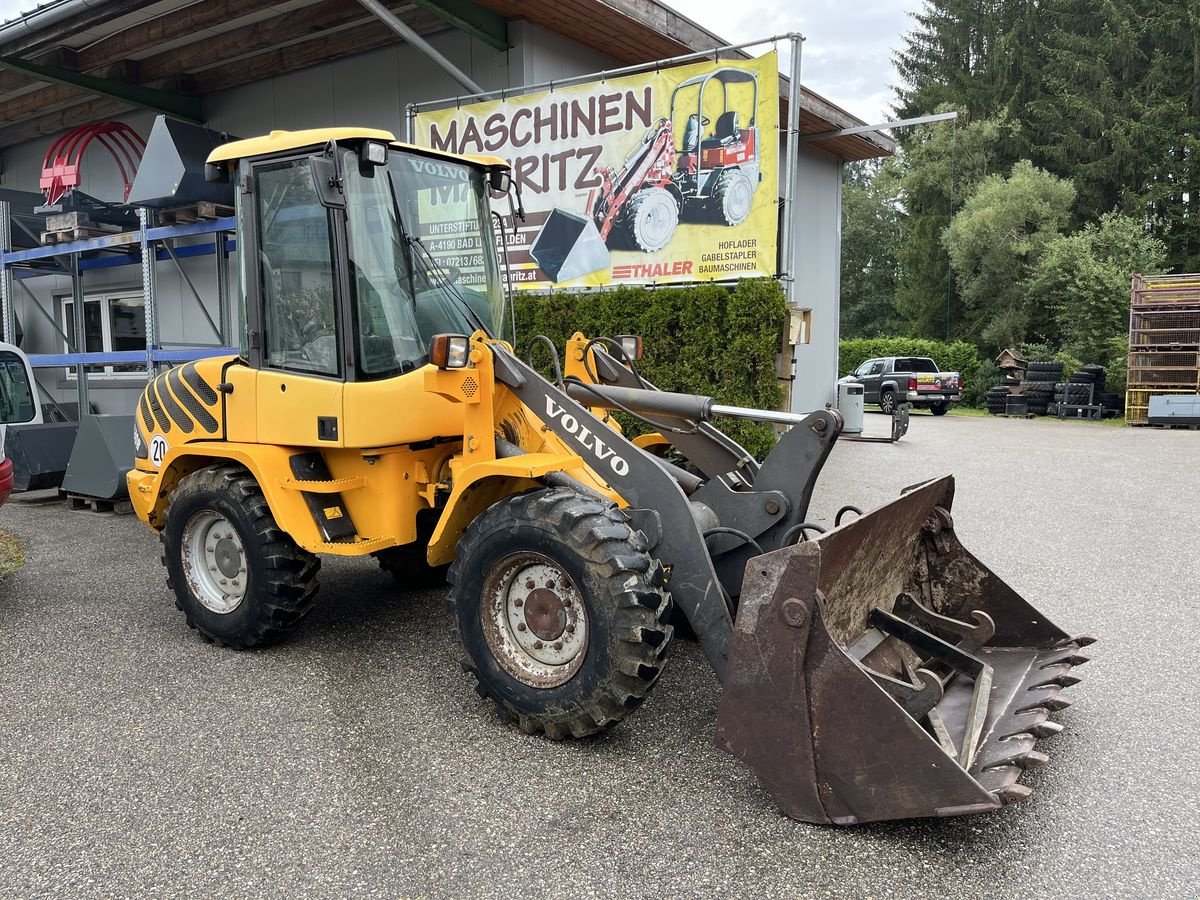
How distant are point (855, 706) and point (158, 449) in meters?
4.37

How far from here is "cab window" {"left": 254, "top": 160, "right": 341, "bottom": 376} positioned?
452 centimetres

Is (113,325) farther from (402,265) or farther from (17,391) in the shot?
(402,265)

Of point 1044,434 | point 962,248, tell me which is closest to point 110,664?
point 1044,434

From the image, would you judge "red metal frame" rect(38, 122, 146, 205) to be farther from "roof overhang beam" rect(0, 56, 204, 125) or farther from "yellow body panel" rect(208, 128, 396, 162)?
"yellow body panel" rect(208, 128, 396, 162)

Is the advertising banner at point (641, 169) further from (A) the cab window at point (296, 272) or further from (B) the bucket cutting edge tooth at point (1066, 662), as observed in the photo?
(B) the bucket cutting edge tooth at point (1066, 662)

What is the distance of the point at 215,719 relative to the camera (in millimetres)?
4062

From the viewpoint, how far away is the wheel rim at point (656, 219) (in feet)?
28.9

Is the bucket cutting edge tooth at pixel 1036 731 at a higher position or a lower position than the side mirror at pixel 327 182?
lower

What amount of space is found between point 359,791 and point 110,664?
2206 millimetres

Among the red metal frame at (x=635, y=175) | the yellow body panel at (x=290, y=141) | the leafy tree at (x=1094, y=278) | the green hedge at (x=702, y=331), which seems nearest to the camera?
the yellow body panel at (x=290, y=141)

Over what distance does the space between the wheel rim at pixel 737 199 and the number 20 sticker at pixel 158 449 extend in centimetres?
545

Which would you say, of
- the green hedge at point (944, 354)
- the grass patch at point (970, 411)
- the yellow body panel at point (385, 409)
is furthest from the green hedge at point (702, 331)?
the green hedge at point (944, 354)

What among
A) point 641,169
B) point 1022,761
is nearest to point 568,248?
point 641,169

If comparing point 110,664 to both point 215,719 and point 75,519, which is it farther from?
point 75,519
